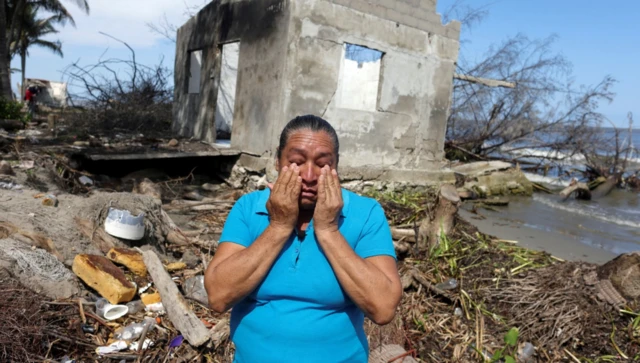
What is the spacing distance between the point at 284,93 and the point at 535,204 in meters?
8.37

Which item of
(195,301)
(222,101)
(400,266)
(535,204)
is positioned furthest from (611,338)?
(222,101)

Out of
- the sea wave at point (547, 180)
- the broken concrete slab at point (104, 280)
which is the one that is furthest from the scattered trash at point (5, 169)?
the sea wave at point (547, 180)

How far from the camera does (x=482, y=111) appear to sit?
1725cm

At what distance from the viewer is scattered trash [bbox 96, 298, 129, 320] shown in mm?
3648

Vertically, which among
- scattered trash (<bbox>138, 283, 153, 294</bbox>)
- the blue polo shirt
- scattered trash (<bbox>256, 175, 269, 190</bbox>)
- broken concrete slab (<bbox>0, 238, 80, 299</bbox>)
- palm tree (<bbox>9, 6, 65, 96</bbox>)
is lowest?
scattered trash (<bbox>138, 283, 153, 294</bbox>)

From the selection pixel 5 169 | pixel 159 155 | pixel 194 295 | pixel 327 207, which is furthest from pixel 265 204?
pixel 159 155

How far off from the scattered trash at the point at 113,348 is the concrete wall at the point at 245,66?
17.8ft

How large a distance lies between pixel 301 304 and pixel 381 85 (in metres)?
7.81

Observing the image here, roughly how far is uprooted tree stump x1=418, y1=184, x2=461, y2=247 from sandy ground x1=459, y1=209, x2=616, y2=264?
2.68m

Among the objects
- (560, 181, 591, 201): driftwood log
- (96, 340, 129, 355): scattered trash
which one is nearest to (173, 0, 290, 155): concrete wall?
(96, 340, 129, 355): scattered trash

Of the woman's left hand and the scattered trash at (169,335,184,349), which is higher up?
the woman's left hand

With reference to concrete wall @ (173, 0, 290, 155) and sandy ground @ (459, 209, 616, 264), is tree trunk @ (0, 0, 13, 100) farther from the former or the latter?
sandy ground @ (459, 209, 616, 264)

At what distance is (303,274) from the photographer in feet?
5.66

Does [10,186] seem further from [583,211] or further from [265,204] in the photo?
[583,211]
